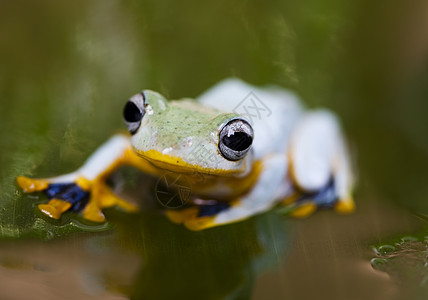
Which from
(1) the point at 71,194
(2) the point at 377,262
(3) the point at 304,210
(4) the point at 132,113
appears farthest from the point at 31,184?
(2) the point at 377,262

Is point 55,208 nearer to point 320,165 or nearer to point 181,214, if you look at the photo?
point 181,214

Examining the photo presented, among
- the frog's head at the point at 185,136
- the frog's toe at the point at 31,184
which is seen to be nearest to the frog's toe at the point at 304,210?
the frog's head at the point at 185,136

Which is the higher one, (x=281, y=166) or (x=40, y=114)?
(x=40, y=114)

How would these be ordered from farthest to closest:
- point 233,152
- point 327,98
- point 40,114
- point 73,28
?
point 327,98, point 73,28, point 40,114, point 233,152

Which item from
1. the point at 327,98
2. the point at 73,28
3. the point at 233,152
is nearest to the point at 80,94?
the point at 73,28

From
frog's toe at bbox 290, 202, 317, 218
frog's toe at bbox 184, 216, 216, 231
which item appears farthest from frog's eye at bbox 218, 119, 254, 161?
frog's toe at bbox 290, 202, 317, 218

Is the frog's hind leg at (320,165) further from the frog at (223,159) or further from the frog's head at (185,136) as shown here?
the frog's head at (185,136)

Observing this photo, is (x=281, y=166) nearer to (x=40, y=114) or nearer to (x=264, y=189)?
(x=264, y=189)
